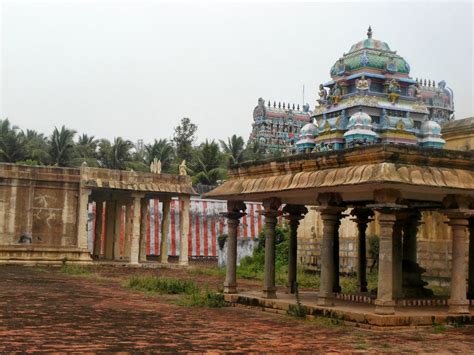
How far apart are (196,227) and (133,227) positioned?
854 centimetres

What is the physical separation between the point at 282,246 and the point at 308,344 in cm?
2337

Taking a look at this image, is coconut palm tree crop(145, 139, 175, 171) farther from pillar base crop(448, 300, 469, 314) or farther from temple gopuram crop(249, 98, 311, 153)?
pillar base crop(448, 300, 469, 314)

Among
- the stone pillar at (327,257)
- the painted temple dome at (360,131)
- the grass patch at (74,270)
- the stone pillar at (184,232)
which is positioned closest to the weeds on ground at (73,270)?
the grass patch at (74,270)

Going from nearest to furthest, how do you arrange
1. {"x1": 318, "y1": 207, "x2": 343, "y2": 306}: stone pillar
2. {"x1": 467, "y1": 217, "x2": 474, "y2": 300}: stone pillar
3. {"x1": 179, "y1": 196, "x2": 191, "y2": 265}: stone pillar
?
1. {"x1": 318, "y1": 207, "x2": 343, "y2": 306}: stone pillar
2. {"x1": 467, "y1": 217, "x2": 474, "y2": 300}: stone pillar
3. {"x1": 179, "y1": 196, "x2": 191, "y2": 265}: stone pillar

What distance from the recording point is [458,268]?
13047 millimetres

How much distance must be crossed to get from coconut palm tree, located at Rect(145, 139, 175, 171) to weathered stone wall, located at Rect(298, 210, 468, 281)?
24.3m

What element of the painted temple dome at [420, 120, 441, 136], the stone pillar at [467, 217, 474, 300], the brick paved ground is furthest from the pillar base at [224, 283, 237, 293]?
the painted temple dome at [420, 120, 441, 136]

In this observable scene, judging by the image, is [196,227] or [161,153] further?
[161,153]

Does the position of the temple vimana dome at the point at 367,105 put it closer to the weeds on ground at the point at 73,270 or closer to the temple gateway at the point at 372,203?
the weeds on ground at the point at 73,270

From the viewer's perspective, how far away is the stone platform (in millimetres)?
12094

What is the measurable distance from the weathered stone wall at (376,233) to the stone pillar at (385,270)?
791 centimetres

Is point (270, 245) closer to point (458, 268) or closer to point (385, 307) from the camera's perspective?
point (385, 307)

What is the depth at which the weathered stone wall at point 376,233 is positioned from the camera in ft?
83.4

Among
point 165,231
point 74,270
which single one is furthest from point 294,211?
point 165,231
